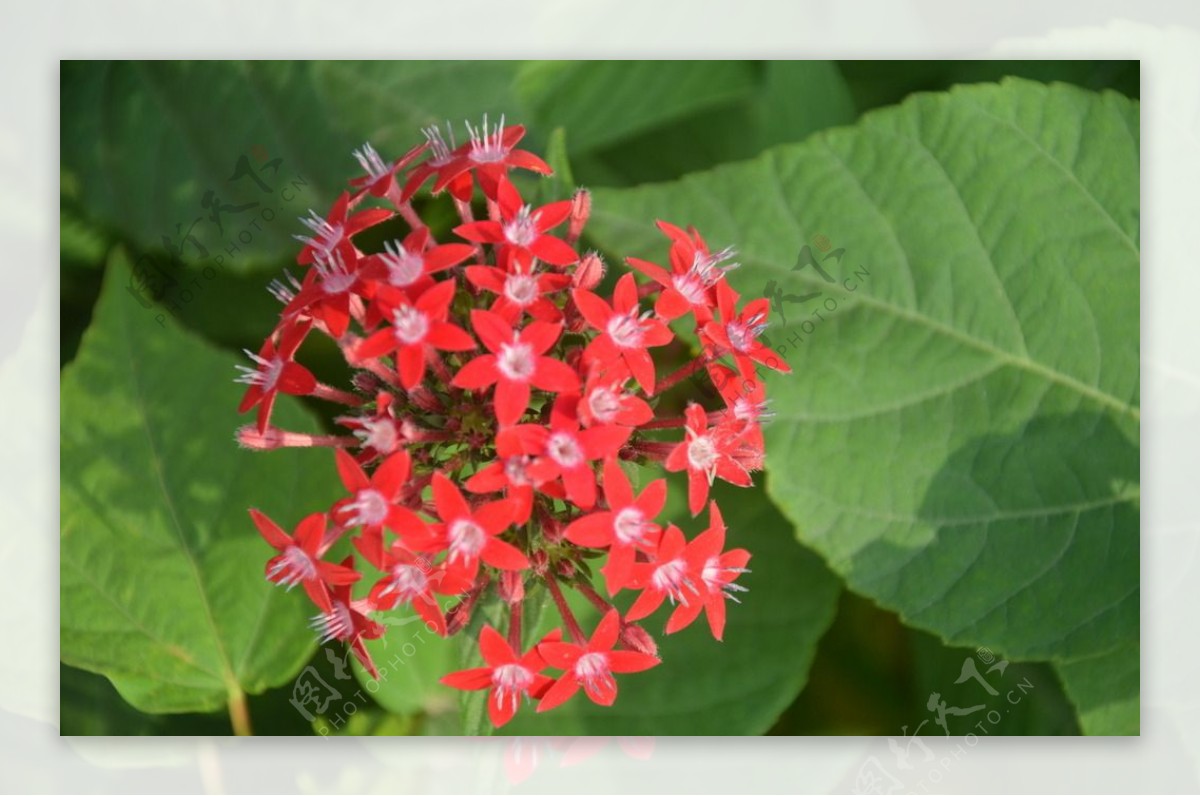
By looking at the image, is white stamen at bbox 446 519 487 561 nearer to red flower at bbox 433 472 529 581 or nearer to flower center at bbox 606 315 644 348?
red flower at bbox 433 472 529 581

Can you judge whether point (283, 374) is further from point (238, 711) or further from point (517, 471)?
point (238, 711)

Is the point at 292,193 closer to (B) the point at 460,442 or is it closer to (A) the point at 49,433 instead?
(A) the point at 49,433

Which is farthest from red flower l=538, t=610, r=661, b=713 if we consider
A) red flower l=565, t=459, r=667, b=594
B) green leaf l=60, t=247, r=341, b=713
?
green leaf l=60, t=247, r=341, b=713

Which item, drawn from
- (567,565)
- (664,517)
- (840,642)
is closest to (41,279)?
(567,565)

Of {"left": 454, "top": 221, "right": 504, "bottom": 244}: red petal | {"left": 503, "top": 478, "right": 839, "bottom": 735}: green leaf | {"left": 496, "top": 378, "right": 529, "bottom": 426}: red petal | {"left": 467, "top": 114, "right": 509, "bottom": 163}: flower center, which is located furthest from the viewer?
{"left": 503, "top": 478, "right": 839, "bottom": 735}: green leaf

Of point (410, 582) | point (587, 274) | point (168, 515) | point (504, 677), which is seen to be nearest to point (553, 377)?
point (587, 274)

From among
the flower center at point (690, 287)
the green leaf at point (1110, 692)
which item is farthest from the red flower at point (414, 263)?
the green leaf at point (1110, 692)

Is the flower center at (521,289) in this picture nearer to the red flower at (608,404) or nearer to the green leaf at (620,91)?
the red flower at (608,404)
